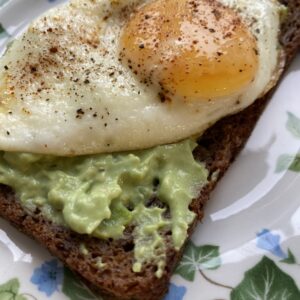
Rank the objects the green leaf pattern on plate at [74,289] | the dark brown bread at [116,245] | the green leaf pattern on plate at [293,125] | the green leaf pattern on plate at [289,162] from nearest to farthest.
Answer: the dark brown bread at [116,245] → the green leaf pattern on plate at [74,289] → the green leaf pattern on plate at [289,162] → the green leaf pattern on plate at [293,125]

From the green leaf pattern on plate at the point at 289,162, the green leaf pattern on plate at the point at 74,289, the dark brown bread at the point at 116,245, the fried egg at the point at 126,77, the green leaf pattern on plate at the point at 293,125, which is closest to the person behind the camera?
the dark brown bread at the point at 116,245

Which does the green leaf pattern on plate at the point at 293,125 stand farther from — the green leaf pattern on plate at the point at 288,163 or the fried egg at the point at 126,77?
the fried egg at the point at 126,77

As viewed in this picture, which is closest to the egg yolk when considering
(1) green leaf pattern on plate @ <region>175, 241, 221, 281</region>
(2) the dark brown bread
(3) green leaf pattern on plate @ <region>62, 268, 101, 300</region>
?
(2) the dark brown bread

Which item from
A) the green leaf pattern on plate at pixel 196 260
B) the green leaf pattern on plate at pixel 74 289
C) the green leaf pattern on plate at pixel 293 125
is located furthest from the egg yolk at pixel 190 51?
the green leaf pattern on plate at pixel 74 289

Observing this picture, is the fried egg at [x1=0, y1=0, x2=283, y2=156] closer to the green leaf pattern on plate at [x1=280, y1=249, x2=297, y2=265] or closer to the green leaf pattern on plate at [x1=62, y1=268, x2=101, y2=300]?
the green leaf pattern on plate at [x1=62, y1=268, x2=101, y2=300]

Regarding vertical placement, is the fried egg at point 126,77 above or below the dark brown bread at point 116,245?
above

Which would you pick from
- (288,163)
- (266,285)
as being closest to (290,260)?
(266,285)

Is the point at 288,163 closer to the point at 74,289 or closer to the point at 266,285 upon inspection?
the point at 266,285

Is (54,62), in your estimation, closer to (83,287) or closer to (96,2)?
(96,2)
